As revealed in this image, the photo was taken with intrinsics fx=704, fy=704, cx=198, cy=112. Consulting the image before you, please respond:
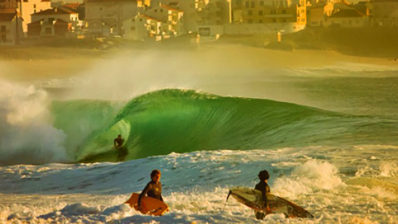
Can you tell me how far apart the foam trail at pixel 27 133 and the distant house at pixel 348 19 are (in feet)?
218

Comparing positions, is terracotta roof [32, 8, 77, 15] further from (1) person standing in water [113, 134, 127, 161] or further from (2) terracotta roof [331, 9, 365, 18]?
(1) person standing in water [113, 134, 127, 161]

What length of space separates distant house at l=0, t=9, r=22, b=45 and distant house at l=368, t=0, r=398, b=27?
45.5m

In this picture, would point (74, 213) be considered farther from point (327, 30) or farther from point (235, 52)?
point (327, 30)

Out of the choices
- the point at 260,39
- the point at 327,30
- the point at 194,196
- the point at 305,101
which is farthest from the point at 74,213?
the point at 327,30

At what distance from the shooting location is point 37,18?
287 feet

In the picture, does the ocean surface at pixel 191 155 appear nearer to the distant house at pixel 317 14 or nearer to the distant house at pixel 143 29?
the distant house at pixel 143 29

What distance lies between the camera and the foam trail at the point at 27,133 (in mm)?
19234

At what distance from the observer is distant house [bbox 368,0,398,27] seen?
307 ft

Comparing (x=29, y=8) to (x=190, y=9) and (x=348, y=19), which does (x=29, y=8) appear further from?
(x=348, y=19)

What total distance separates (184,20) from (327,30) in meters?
17.9

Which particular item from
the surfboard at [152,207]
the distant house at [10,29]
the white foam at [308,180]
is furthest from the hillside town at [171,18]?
the surfboard at [152,207]

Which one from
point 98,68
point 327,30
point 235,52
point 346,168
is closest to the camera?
point 346,168

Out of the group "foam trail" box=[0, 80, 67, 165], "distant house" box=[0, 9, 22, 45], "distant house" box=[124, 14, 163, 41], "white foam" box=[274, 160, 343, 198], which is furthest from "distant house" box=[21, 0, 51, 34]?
"white foam" box=[274, 160, 343, 198]

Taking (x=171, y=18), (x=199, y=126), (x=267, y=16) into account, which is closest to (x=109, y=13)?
(x=171, y=18)
